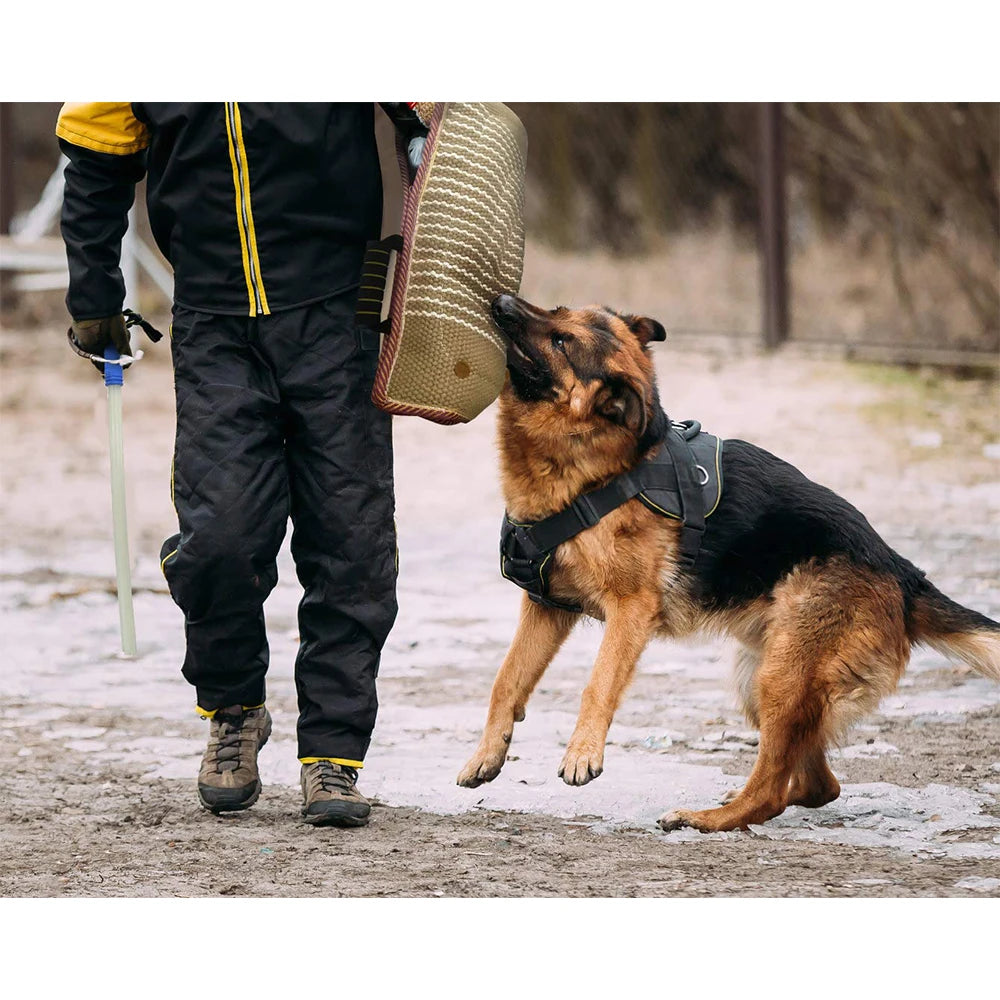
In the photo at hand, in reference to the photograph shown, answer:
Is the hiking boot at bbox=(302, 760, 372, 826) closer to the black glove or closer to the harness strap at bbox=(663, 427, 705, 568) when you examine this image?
the harness strap at bbox=(663, 427, 705, 568)

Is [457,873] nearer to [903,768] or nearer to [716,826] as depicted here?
[716,826]

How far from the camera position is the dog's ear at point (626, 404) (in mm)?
4266

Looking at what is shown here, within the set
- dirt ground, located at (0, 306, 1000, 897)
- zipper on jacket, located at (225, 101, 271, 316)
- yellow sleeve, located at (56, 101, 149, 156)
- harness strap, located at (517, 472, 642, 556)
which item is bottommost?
dirt ground, located at (0, 306, 1000, 897)

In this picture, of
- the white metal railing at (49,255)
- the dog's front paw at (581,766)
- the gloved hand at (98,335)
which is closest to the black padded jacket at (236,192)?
the gloved hand at (98,335)

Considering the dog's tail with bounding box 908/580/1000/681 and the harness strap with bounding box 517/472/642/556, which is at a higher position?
the harness strap with bounding box 517/472/642/556

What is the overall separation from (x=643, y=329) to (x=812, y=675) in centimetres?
112

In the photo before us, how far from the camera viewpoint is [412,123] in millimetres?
4086

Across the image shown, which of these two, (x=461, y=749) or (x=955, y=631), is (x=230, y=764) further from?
(x=955, y=631)

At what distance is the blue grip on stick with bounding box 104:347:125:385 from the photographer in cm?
438

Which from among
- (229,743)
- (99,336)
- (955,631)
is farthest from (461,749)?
(99,336)

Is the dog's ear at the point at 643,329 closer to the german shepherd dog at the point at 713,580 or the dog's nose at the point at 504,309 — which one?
the german shepherd dog at the point at 713,580

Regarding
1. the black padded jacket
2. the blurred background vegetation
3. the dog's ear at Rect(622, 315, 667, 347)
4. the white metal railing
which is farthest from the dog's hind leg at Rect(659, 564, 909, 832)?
the white metal railing

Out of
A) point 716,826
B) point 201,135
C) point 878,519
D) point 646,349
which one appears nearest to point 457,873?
point 716,826

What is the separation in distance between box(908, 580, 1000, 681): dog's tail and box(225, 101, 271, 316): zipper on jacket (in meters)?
2.04
